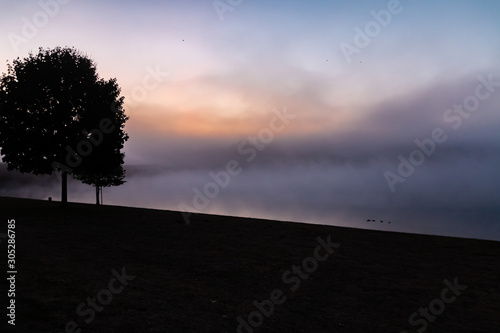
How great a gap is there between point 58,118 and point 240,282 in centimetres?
2661

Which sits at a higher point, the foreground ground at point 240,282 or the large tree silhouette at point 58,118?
the large tree silhouette at point 58,118

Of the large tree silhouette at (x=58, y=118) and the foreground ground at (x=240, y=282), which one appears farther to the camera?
the large tree silhouette at (x=58, y=118)

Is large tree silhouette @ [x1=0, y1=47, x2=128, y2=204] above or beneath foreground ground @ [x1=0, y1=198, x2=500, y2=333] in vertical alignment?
above

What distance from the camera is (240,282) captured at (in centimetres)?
1310

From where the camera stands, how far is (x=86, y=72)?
34.1 meters

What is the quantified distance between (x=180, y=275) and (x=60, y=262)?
4862 millimetres

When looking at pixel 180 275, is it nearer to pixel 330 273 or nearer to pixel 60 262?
pixel 60 262

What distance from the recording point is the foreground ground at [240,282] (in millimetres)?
9508

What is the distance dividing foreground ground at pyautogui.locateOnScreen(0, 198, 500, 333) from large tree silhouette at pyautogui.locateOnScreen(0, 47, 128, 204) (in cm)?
994

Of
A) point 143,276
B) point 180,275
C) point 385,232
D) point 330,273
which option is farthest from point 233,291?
point 385,232

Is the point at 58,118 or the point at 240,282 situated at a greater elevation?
the point at 58,118

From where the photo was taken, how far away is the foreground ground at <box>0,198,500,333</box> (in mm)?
9508

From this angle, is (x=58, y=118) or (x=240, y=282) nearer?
(x=240, y=282)

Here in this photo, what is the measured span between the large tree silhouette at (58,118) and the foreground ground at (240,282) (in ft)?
32.6
